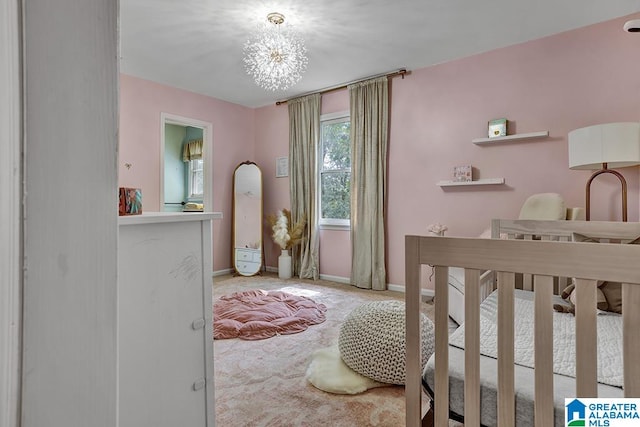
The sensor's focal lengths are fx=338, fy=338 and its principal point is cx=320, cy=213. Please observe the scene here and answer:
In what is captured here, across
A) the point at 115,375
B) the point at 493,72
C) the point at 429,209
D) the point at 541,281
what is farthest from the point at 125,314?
the point at 493,72

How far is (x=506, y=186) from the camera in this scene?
313 cm

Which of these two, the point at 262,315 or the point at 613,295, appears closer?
the point at 613,295

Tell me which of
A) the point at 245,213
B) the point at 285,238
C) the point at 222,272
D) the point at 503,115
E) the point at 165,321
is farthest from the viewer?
the point at 245,213

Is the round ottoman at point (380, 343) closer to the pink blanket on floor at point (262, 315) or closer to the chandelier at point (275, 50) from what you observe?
the pink blanket on floor at point (262, 315)

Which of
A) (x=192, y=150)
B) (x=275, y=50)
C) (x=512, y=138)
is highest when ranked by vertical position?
(x=275, y=50)

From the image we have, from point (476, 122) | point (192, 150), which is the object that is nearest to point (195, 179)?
point (192, 150)

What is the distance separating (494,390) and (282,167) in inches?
163

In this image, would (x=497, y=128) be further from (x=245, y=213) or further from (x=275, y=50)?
(x=245, y=213)

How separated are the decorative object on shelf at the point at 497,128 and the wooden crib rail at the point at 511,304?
263 cm

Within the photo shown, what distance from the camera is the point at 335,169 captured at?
4.33m

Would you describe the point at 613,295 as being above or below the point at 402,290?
above

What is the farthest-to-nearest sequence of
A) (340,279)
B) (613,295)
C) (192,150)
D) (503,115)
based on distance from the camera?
(192,150), (340,279), (503,115), (613,295)

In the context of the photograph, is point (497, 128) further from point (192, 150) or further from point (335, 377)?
point (192, 150)

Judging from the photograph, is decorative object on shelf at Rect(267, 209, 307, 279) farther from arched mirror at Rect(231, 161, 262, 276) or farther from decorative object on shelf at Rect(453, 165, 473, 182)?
decorative object on shelf at Rect(453, 165, 473, 182)
